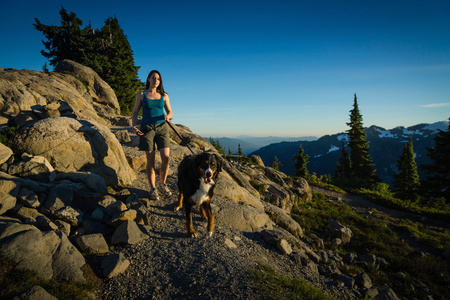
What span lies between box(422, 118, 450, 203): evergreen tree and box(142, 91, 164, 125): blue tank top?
97.3ft

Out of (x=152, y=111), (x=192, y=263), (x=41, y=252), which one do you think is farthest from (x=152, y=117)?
(x=192, y=263)

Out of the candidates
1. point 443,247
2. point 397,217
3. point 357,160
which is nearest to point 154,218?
point 443,247

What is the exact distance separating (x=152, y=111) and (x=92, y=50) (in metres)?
33.3

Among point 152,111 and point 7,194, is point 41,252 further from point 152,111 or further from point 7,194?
point 152,111

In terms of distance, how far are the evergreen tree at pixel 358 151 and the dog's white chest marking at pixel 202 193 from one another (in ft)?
126

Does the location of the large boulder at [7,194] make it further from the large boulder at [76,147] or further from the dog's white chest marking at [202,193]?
the dog's white chest marking at [202,193]

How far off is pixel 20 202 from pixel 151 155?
309 centimetres

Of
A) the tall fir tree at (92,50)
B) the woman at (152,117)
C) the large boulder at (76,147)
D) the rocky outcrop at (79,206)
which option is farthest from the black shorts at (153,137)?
the tall fir tree at (92,50)

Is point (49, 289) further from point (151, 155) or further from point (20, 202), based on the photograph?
point (151, 155)

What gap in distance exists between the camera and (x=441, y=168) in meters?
22.7

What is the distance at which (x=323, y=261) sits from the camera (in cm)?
753

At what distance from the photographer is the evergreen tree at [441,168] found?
22094mm

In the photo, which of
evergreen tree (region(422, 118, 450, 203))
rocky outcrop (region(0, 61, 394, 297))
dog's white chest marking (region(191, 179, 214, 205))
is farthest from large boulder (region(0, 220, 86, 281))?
evergreen tree (region(422, 118, 450, 203))

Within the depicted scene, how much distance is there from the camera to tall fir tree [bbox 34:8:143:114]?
2880cm
